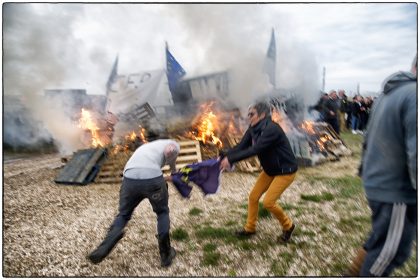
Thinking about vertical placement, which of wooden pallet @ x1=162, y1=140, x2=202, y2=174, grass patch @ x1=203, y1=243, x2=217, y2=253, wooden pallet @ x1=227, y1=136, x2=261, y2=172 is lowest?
grass patch @ x1=203, y1=243, x2=217, y2=253

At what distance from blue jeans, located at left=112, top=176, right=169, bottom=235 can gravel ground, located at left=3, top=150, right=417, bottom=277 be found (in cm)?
46

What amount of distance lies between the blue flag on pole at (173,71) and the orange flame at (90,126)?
2.18 meters

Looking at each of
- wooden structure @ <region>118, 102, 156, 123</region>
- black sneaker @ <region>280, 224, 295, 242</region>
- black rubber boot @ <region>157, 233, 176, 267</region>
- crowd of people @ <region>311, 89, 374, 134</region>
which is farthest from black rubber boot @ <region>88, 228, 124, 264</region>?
crowd of people @ <region>311, 89, 374, 134</region>

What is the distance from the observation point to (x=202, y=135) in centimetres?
831

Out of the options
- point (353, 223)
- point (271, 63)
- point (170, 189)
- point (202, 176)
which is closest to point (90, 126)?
point (170, 189)

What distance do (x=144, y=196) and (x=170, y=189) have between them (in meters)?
2.81

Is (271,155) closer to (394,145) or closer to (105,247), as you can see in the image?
(394,145)

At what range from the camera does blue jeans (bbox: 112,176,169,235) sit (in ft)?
11.2

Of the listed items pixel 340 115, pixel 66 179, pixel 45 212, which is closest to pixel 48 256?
pixel 45 212

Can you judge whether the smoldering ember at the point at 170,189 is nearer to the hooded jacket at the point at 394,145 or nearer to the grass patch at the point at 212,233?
the grass patch at the point at 212,233

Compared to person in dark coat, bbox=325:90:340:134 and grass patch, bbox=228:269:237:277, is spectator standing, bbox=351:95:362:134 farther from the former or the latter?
grass patch, bbox=228:269:237:277

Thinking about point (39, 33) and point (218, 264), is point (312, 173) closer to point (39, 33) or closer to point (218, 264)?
point (218, 264)

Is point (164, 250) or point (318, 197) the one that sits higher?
point (318, 197)

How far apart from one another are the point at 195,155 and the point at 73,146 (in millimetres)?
3960
